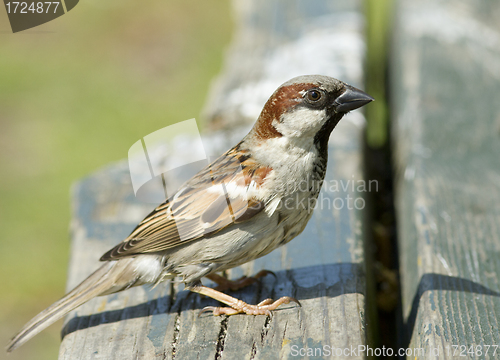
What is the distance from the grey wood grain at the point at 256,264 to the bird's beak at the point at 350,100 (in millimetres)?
502

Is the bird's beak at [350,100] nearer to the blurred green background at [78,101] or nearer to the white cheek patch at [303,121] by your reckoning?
the white cheek patch at [303,121]

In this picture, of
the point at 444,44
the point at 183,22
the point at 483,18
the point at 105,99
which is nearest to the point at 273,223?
the point at 444,44

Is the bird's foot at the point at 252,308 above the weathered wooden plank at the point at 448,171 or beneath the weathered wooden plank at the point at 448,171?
beneath

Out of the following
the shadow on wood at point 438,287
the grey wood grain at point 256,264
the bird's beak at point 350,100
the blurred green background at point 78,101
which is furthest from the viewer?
the blurred green background at point 78,101

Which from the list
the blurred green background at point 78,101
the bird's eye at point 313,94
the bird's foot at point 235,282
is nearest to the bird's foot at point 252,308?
the bird's foot at point 235,282

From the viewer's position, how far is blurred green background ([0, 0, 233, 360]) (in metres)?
4.57

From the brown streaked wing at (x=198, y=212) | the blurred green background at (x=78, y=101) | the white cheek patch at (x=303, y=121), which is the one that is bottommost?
the brown streaked wing at (x=198, y=212)

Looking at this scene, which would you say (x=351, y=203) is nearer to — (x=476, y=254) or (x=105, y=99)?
(x=476, y=254)

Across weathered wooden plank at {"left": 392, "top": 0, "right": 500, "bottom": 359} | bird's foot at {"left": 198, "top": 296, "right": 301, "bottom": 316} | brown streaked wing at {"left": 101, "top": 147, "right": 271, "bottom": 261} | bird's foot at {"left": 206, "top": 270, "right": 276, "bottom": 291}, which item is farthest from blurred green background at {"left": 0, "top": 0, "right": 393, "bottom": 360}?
bird's foot at {"left": 198, "top": 296, "right": 301, "bottom": 316}

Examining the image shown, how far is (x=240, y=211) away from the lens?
2275 millimetres

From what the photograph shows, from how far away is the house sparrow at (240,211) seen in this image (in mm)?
2281

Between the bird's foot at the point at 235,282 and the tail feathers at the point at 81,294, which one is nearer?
the tail feathers at the point at 81,294

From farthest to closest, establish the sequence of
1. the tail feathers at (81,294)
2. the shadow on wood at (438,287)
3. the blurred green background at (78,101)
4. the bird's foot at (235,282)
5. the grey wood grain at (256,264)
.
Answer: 1. the blurred green background at (78,101)
2. the bird's foot at (235,282)
3. the tail feathers at (81,294)
4. the shadow on wood at (438,287)
5. the grey wood grain at (256,264)

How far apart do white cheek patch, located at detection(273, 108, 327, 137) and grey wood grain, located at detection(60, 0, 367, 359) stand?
47cm
